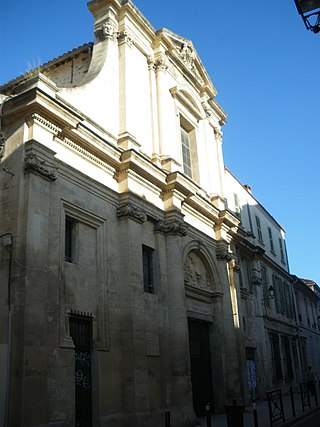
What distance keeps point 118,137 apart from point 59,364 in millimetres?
7129

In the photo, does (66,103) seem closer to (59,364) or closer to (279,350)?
(59,364)

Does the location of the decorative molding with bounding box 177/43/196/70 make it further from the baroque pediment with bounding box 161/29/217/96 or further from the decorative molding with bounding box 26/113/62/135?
the decorative molding with bounding box 26/113/62/135

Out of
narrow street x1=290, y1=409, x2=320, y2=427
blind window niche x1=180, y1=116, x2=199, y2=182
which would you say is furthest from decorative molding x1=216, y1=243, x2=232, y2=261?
narrow street x1=290, y1=409, x2=320, y2=427

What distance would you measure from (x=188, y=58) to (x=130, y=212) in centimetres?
971

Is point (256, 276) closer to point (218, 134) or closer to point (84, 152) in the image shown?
point (218, 134)

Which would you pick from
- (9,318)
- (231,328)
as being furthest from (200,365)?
(9,318)

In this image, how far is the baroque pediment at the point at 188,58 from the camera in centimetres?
1866

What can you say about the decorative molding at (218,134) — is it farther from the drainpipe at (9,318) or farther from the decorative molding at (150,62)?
the drainpipe at (9,318)

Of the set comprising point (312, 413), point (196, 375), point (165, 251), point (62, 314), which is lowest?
point (312, 413)

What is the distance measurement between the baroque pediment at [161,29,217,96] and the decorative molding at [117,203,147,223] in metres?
7.67

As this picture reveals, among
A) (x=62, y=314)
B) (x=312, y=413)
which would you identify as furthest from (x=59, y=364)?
(x=312, y=413)

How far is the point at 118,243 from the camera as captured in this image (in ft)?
43.9

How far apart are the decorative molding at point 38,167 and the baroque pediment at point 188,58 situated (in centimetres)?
920

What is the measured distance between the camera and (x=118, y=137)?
14492 millimetres
